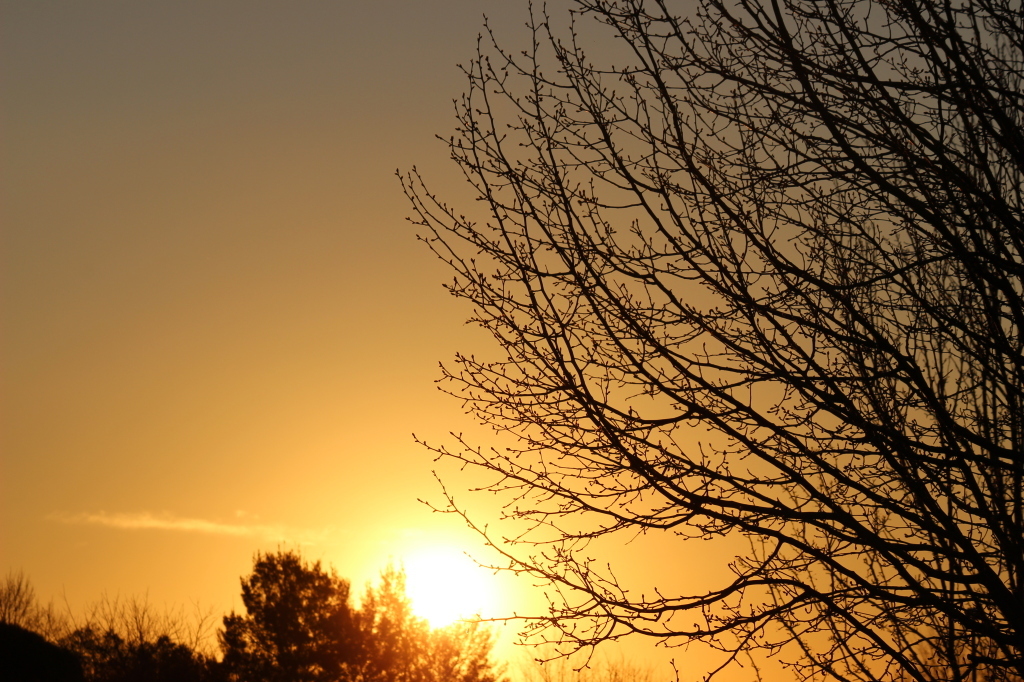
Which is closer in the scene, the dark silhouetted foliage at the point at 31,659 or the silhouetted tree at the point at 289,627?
the dark silhouetted foliage at the point at 31,659

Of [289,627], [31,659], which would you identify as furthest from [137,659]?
[31,659]

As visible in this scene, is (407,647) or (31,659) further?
(407,647)

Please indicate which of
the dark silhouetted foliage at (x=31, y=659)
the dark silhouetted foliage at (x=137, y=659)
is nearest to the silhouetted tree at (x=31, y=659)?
the dark silhouetted foliage at (x=31, y=659)

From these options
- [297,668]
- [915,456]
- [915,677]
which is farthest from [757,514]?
[297,668]

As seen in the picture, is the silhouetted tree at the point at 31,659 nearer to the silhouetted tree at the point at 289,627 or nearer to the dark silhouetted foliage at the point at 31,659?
the dark silhouetted foliage at the point at 31,659

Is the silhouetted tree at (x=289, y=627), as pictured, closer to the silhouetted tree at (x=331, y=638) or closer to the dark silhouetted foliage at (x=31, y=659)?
the silhouetted tree at (x=331, y=638)

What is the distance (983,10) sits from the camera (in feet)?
11.8

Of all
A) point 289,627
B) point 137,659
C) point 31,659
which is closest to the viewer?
point 31,659

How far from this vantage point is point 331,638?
1379 inches

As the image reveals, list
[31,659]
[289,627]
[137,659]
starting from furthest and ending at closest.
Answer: [289,627], [137,659], [31,659]

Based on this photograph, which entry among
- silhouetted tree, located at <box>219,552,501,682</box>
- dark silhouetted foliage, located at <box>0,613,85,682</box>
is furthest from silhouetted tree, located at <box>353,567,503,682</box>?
dark silhouetted foliage, located at <box>0,613,85,682</box>

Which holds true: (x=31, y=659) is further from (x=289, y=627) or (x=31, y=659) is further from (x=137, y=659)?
(x=289, y=627)

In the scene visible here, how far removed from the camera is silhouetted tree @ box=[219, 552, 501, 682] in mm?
33500

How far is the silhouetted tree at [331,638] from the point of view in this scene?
1319 inches
